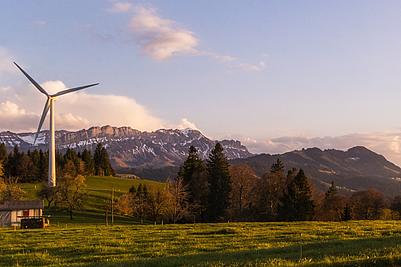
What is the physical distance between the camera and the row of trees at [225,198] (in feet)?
239

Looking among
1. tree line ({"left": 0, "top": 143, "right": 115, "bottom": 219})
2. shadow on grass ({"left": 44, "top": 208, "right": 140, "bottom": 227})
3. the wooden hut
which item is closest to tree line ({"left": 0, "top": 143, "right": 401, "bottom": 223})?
tree line ({"left": 0, "top": 143, "right": 115, "bottom": 219})

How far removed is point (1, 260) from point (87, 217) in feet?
226

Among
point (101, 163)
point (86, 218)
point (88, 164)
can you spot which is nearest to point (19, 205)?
point (86, 218)

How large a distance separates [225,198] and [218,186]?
10.4 feet

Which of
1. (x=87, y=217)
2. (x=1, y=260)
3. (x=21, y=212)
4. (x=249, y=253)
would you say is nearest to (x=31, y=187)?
(x=87, y=217)

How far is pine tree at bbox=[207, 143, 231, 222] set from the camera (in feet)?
246

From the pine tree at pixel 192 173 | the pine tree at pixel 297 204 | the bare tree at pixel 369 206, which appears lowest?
the bare tree at pixel 369 206

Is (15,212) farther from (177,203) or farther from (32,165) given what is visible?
(32,165)

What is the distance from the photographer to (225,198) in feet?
248

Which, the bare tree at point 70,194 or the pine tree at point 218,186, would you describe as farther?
the bare tree at point 70,194

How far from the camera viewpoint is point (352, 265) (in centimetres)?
1163

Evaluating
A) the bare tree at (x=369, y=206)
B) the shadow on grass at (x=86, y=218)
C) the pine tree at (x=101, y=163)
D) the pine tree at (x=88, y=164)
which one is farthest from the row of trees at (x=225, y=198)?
the pine tree at (x=101, y=163)

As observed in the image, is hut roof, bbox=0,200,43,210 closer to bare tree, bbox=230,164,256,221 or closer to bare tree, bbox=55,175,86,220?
bare tree, bbox=55,175,86,220

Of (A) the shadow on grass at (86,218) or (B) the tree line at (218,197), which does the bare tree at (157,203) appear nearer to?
(B) the tree line at (218,197)
